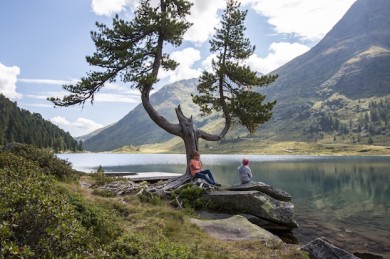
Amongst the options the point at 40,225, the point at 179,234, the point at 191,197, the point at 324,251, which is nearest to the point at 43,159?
the point at 191,197

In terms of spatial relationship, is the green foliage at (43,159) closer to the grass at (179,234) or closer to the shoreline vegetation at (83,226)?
the shoreline vegetation at (83,226)

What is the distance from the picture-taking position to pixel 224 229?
16797mm

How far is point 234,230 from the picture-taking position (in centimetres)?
1659

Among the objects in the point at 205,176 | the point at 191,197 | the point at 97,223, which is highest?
the point at 205,176

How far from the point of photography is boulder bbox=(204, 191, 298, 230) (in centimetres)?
2239

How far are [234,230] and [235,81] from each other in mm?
20934

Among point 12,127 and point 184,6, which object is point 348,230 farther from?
point 12,127

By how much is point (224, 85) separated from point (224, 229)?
21.2 meters

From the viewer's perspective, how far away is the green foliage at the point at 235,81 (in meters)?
33.8

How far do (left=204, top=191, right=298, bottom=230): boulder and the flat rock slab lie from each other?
4593 millimetres

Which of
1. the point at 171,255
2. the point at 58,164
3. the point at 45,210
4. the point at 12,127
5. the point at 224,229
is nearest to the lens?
the point at 45,210

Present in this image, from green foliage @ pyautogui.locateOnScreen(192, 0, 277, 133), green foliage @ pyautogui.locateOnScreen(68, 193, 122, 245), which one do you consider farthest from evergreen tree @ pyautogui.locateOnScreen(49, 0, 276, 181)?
green foliage @ pyautogui.locateOnScreen(68, 193, 122, 245)

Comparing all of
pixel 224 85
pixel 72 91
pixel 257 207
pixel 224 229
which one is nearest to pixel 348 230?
pixel 257 207

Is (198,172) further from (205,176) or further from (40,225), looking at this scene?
(40,225)
